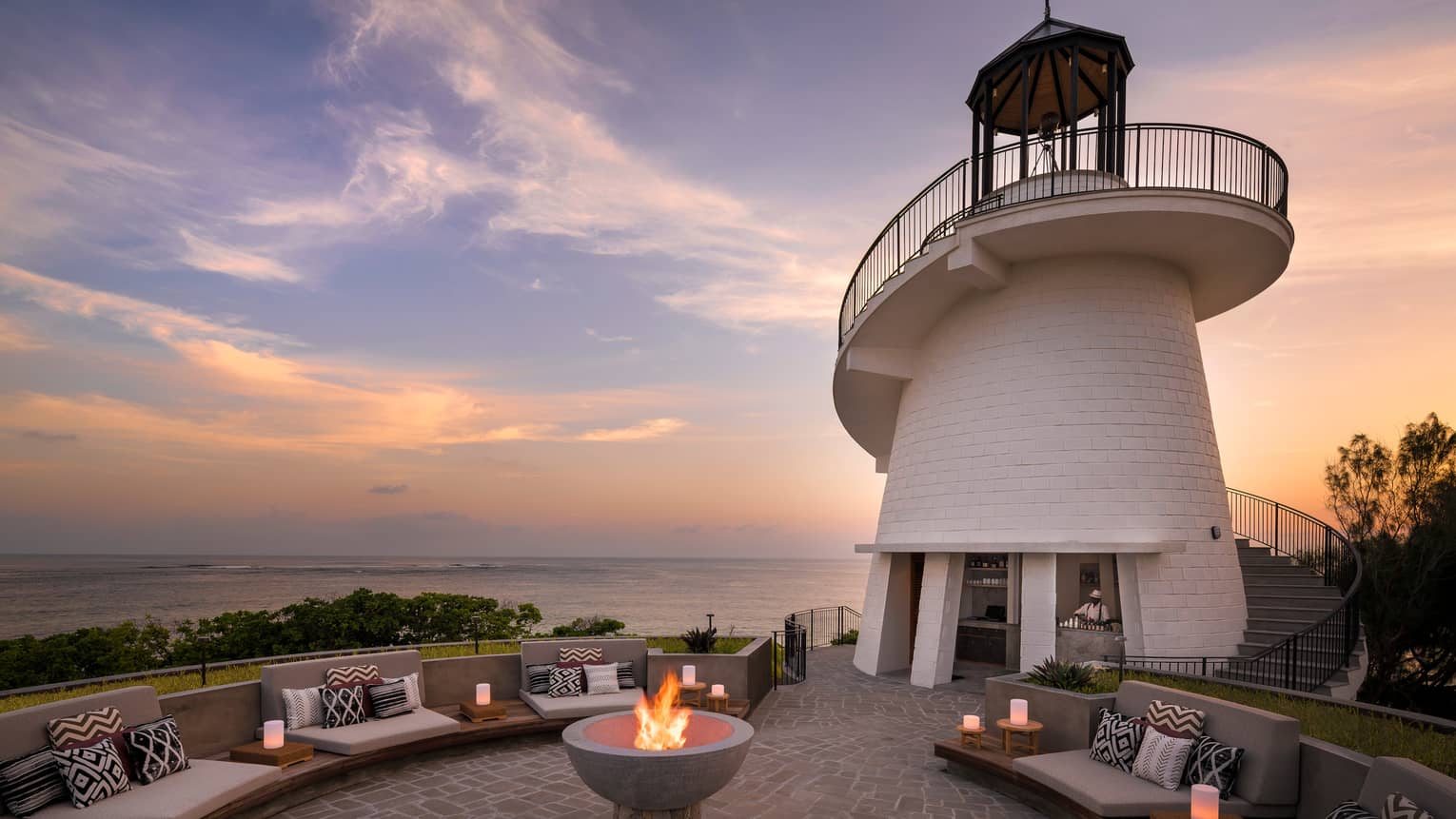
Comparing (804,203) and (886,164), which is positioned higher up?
(886,164)

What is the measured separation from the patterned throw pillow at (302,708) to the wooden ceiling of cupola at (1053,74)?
13367 millimetres

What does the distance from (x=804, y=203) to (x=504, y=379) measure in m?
9.73

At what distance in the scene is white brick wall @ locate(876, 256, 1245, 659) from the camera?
40.4 feet

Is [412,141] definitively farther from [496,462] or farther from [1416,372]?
[1416,372]

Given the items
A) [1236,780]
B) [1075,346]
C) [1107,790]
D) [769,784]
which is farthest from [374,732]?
[1075,346]

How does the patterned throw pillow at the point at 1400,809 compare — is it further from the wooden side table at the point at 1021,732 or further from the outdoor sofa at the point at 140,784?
the outdoor sofa at the point at 140,784

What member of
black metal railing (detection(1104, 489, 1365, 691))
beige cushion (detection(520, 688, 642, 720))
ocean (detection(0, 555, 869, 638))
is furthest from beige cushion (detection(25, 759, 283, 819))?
ocean (detection(0, 555, 869, 638))

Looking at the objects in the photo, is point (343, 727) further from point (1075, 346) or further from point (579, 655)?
point (1075, 346)

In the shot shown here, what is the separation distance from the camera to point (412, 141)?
44.5 ft

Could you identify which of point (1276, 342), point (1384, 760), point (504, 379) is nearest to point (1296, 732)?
point (1384, 760)

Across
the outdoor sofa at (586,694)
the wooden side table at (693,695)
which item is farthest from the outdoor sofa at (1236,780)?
the outdoor sofa at (586,694)

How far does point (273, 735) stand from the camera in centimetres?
654

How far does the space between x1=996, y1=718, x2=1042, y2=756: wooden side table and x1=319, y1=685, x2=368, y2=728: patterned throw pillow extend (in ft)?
21.6

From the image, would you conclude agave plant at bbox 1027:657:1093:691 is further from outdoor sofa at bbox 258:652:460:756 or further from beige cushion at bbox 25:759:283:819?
beige cushion at bbox 25:759:283:819
